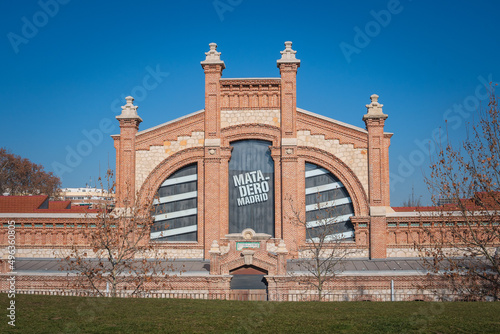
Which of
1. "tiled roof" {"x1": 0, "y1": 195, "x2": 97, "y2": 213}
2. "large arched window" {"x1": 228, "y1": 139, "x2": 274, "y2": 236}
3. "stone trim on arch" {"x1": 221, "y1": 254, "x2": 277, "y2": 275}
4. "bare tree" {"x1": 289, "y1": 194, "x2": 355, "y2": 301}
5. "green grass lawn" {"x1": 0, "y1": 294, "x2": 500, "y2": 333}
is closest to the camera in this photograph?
"green grass lawn" {"x1": 0, "y1": 294, "x2": 500, "y2": 333}

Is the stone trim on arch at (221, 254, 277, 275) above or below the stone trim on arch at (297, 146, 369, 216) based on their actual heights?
below

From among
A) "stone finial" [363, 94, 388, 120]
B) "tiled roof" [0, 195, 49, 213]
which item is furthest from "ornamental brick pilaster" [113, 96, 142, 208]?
"stone finial" [363, 94, 388, 120]

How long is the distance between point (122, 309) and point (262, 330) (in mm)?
5553

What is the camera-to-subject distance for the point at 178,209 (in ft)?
97.8

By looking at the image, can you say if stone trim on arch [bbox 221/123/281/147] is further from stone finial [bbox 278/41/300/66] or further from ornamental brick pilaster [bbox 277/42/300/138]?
stone finial [bbox 278/41/300/66]

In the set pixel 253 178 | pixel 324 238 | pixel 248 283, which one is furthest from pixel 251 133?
pixel 248 283

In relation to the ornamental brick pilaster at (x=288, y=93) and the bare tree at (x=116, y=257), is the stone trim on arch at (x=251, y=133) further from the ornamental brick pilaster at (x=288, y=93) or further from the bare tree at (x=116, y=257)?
the bare tree at (x=116, y=257)

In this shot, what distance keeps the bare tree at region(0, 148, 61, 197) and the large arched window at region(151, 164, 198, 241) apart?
136ft

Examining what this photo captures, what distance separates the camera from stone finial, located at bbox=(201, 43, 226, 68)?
3016 centimetres

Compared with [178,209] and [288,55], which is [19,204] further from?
[288,55]

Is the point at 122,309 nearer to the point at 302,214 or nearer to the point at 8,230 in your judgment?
the point at 302,214

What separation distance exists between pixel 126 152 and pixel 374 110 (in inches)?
584

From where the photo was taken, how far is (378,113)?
2911 centimetres

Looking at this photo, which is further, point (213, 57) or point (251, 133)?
point (213, 57)
